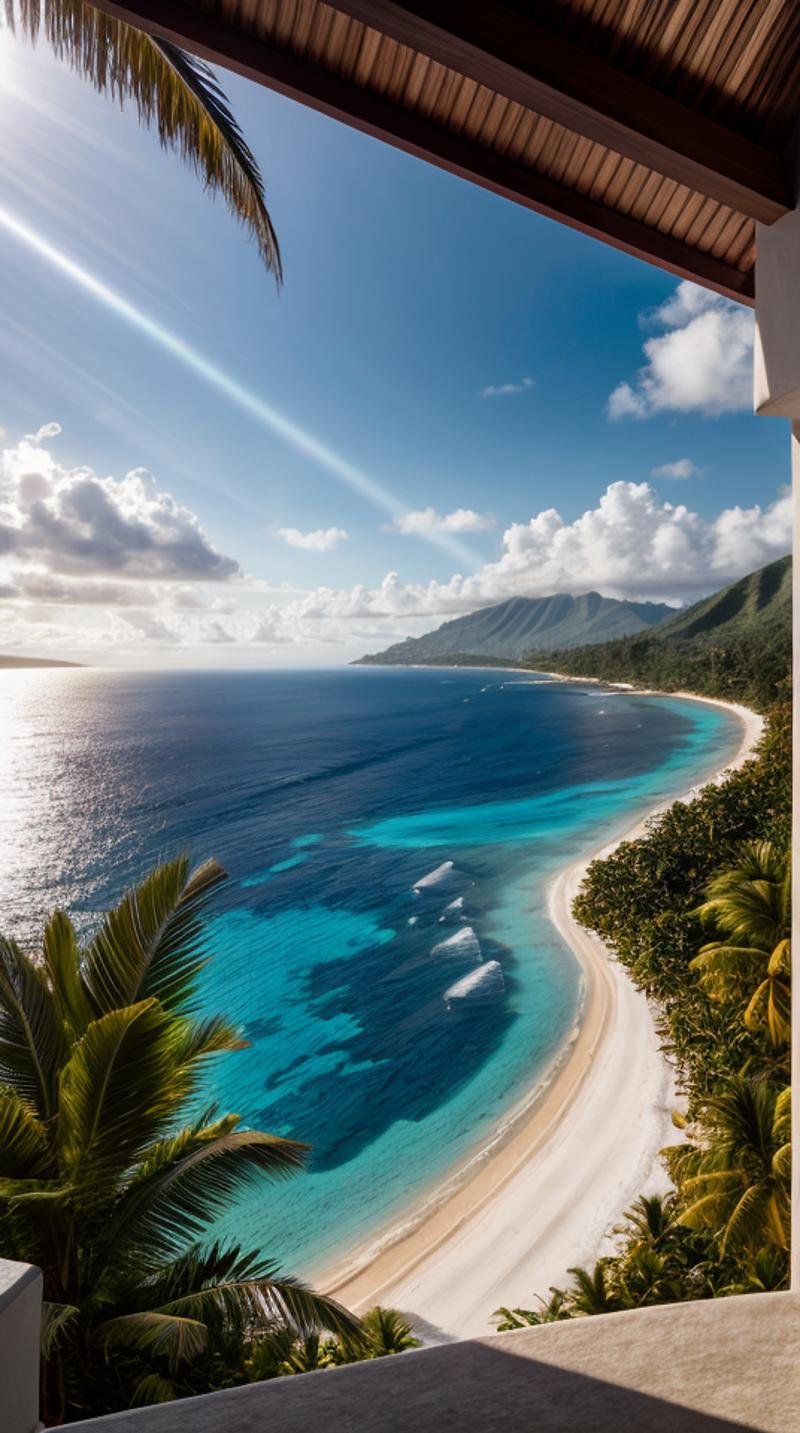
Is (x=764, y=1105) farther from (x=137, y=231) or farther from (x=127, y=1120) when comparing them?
(x=137, y=231)

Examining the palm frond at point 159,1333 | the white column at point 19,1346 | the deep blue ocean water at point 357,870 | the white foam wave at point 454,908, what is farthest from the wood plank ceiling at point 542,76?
the white foam wave at point 454,908

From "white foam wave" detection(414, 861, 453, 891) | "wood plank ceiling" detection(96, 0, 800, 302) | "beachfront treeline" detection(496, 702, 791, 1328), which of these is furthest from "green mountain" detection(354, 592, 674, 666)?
"wood plank ceiling" detection(96, 0, 800, 302)

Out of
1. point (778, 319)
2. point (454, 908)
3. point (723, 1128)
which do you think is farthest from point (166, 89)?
point (454, 908)

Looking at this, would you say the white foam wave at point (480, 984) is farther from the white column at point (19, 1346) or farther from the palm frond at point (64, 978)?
the white column at point (19, 1346)

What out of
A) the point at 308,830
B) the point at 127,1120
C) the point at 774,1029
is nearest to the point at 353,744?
the point at 308,830

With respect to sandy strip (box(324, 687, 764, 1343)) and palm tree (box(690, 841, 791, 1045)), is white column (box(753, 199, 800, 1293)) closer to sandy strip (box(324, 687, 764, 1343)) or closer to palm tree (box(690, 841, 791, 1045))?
palm tree (box(690, 841, 791, 1045))

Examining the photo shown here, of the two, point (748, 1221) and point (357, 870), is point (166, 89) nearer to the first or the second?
point (748, 1221)

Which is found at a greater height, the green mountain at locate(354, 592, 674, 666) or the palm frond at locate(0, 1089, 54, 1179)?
the green mountain at locate(354, 592, 674, 666)
